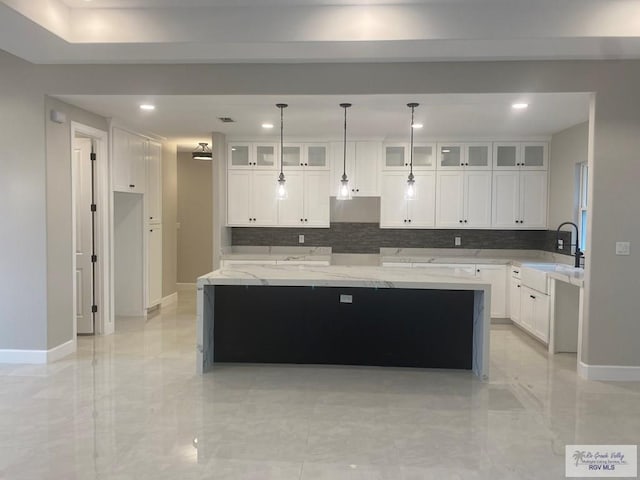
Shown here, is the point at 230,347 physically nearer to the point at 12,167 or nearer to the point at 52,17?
the point at 12,167

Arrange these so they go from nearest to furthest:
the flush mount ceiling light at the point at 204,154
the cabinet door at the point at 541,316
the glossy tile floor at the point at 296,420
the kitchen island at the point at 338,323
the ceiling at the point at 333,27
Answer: the glossy tile floor at the point at 296,420, the ceiling at the point at 333,27, the kitchen island at the point at 338,323, the cabinet door at the point at 541,316, the flush mount ceiling light at the point at 204,154

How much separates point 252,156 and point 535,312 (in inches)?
164

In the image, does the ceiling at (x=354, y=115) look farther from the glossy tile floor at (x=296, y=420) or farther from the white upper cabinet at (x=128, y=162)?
the glossy tile floor at (x=296, y=420)

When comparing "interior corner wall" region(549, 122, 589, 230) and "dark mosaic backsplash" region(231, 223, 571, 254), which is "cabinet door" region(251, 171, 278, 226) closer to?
"dark mosaic backsplash" region(231, 223, 571, 254)

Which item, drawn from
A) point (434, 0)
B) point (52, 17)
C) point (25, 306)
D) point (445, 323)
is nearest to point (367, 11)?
point (434, 0)

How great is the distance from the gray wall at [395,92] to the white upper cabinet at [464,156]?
240 cm

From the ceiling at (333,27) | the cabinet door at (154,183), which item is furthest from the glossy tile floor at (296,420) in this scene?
the ceiling at (333,27)

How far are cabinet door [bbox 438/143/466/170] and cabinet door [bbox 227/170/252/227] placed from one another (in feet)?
8.80

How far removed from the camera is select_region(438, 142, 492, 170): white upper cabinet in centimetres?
673

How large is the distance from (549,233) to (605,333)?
8.43 feet

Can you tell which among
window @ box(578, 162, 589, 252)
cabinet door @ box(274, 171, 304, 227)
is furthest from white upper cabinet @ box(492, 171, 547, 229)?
cabinet door @ box(274, 171, 304, 227)

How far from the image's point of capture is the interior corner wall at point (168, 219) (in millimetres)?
7566

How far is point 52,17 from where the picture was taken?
3.68 m

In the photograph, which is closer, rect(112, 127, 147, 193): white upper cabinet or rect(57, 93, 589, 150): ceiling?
rect(57, 93, 589, 150): ceiling
